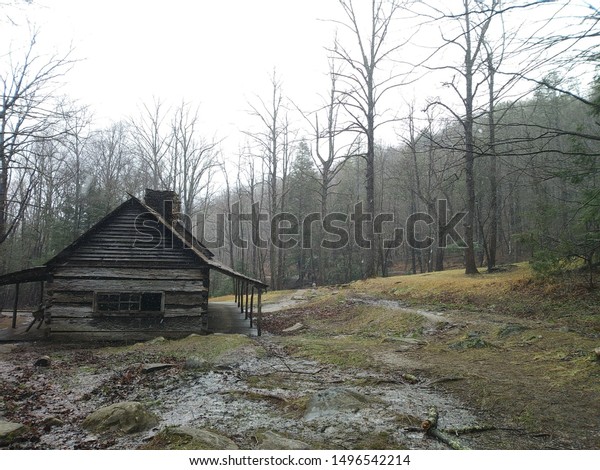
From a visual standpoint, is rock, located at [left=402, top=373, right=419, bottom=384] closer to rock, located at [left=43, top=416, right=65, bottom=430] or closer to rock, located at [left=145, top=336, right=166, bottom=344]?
rock, located at [left=43, top=416, right=65, bottom=430]

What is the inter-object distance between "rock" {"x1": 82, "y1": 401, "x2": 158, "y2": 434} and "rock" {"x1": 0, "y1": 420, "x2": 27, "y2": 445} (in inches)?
26.6

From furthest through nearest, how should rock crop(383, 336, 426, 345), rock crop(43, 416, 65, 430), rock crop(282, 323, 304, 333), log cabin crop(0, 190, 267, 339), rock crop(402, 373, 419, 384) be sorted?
rock crop(282, 323, 304, 333), log cabin crop(0, 190, 267, 339), rock crop(383, 336, 426, 345), rock crop(402, 373, 419, 384), rock crop(43, 416, 65, 430)

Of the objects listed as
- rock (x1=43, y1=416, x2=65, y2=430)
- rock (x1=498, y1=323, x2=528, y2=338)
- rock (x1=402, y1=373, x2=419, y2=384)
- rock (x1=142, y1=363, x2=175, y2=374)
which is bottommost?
rock (x1=142, y1=363, x2=175, y2=374)

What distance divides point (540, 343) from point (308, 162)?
135ft

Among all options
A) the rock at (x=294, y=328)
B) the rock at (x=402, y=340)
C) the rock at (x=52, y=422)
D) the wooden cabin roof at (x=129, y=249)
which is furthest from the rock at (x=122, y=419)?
the rock at (x=294, y=328)

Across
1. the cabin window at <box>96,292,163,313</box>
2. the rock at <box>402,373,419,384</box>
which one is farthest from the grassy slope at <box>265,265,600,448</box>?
the cabin window at <box>96,292,163,313</box>

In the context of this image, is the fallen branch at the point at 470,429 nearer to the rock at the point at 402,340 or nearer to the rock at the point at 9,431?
the rock at the point at 9,431

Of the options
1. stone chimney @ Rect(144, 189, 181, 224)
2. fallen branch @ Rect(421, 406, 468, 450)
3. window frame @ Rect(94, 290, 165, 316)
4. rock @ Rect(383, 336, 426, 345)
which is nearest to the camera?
fallen branch @ Rect(421, 406, 468, 450)

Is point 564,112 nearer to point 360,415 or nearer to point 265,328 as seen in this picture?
point 265,328

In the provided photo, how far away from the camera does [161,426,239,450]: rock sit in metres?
3.83

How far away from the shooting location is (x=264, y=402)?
18.6 ft

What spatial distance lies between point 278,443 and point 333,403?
4.61ft

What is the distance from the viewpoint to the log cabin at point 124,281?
39.9 ft

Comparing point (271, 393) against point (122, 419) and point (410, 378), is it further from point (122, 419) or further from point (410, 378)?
point (410, 378)
